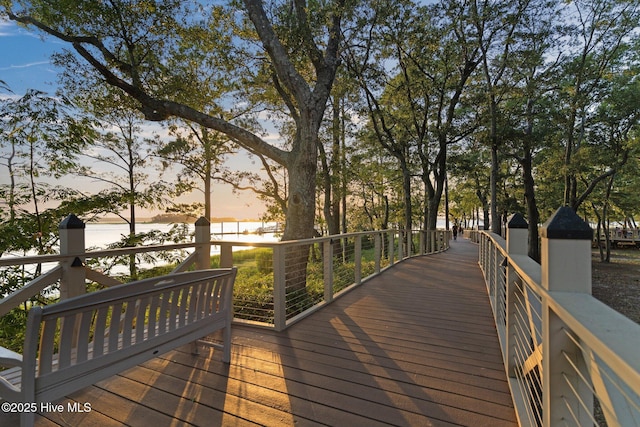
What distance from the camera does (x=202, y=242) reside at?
3.64 m

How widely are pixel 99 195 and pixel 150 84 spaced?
284cm

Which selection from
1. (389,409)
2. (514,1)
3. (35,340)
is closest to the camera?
(35,340)

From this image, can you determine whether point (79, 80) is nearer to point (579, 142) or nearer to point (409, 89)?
point (409, 89)

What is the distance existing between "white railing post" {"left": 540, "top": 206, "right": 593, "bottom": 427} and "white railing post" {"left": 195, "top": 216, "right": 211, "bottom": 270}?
3343 millimetres

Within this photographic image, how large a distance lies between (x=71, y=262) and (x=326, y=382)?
95.6 inches

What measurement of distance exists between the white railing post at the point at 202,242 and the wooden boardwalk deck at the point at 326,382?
896 millimetres

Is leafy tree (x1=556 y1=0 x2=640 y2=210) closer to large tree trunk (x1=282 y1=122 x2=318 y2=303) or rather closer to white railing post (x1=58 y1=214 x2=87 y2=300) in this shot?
large tree trunk (x1=282 y1=122 x2=318 y2=303)

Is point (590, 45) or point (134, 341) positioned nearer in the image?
point (134, 341)

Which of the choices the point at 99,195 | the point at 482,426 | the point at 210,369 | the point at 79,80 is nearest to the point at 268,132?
the point at 79,80

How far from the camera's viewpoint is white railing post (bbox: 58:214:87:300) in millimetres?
2652

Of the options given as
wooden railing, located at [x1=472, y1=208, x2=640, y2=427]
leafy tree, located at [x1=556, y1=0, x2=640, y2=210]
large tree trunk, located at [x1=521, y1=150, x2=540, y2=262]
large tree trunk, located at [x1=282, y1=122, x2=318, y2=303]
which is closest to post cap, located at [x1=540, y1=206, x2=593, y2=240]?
wooden railing, located at [x1=472, y1=208, x2=640, y2=427]

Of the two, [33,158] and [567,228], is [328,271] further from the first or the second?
[33,158]

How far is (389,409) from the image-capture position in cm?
195

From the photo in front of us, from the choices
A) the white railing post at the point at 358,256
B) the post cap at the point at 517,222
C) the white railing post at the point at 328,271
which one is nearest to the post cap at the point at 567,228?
the post cap at the point at 517,222
